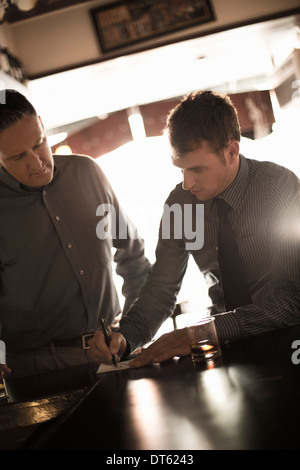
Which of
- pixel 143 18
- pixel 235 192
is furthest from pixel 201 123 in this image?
pixel 143 18

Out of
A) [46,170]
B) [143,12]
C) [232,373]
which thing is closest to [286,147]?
[143,12]

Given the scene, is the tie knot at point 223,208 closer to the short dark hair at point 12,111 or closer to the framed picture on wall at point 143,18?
the short dark hair at point 12,111

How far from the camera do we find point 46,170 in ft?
6.26

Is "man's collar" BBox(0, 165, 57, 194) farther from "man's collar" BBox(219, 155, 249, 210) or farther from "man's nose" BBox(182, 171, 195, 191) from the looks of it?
"man's collar" BBox(219, 155, 249, 210)

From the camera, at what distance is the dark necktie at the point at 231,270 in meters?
1.60

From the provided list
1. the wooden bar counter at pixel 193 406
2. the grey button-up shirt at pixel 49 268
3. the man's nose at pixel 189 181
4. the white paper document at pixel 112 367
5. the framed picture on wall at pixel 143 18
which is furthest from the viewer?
the framed picture on wall at pixel 143 18

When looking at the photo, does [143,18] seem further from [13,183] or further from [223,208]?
[223,208]

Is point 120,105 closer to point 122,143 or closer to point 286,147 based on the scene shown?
point 122,143

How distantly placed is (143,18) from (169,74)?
89 centimetres

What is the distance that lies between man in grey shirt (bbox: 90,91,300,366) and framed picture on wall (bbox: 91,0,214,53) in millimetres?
2292

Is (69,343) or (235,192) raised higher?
(235,192)

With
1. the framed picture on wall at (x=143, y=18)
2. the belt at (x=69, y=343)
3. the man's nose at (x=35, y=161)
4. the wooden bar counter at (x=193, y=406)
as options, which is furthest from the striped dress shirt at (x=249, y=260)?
the framed picture on wall at (x=143, y=18)

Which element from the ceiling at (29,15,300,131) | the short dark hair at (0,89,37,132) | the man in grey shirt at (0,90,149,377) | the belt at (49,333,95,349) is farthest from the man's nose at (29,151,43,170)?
the ceiling at (29,15,300,131)

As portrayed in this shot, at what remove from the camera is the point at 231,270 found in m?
1.62
